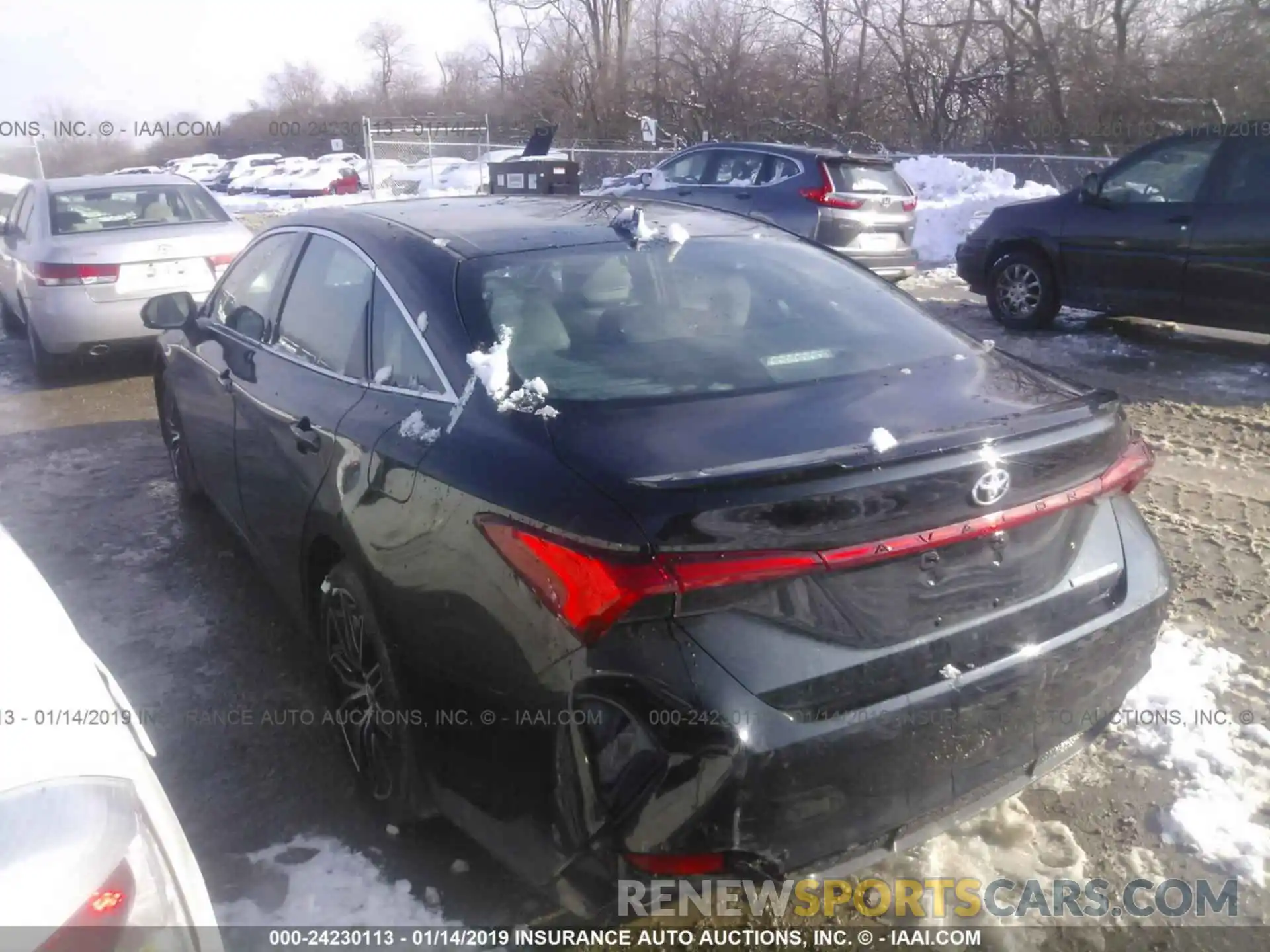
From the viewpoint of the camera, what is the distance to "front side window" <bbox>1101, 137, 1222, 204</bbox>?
7.90m

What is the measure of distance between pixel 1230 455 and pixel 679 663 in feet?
16.5

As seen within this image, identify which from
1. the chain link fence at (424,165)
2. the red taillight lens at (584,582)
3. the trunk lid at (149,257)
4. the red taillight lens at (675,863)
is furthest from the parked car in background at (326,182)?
the red taillight lens at (675,863)

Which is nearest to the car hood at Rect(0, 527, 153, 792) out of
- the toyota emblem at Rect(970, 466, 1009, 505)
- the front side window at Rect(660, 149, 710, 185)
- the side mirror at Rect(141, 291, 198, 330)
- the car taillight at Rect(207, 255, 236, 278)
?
the toyota emblem at Rect(970, 466, 1009, 505)

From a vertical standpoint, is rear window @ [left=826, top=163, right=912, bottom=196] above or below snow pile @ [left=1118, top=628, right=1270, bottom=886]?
above

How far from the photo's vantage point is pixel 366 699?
292 cm

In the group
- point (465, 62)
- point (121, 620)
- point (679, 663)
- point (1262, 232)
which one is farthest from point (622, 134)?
point (679, 663)

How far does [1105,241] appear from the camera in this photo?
27.4 feet

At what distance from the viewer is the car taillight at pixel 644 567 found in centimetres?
194

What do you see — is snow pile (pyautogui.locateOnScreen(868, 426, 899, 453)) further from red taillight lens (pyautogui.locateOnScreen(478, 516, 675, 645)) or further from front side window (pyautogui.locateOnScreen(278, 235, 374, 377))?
front side window (pyautogui.locateOnScreen(278, 235, 374, 377))

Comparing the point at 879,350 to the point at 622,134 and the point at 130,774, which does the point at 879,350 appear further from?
the point at 622,134

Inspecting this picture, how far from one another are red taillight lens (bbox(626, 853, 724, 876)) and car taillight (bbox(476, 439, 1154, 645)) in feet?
1.44

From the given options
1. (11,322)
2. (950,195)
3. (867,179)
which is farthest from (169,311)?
(950,195)

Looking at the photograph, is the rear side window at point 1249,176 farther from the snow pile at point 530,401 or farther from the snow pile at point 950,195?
the snow pile at point 530,401

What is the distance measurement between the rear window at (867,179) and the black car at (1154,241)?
5.87 ft
